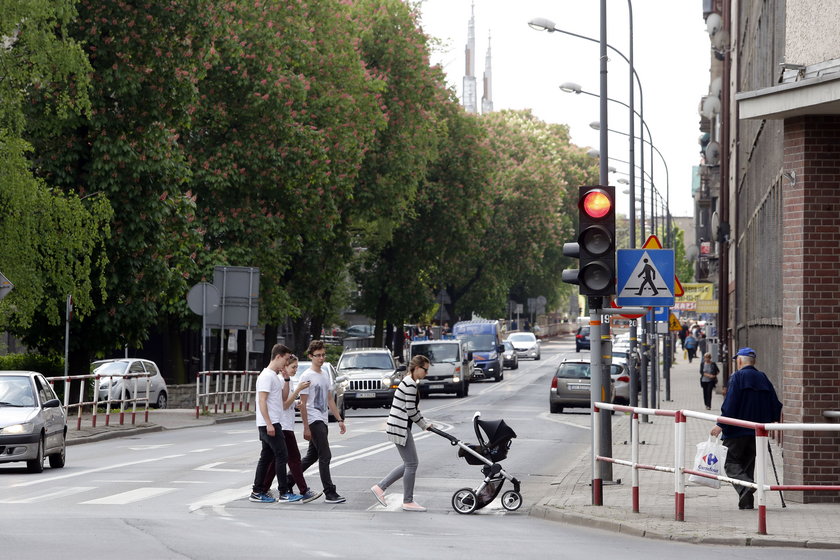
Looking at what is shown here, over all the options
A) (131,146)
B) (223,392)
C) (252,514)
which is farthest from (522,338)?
(252,514)

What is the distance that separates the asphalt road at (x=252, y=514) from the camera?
456 inches

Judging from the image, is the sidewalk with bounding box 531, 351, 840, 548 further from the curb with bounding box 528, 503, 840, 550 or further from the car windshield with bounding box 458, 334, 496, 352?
the car windshield with bounding box 458, 334, 496, 352

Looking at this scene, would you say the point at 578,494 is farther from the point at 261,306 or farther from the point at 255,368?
the point at 255,368

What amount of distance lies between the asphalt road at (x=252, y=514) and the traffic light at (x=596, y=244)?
7.84 ft

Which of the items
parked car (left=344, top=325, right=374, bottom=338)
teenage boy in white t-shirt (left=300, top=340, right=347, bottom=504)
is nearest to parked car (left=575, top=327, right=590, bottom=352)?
parked car (left=344, top=325, right=374, bottom=338)

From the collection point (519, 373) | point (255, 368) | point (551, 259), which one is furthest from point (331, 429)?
point (551, 259)

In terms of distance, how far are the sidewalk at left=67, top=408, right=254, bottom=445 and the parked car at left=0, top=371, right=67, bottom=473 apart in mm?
5813

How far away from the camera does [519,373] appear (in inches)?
2844

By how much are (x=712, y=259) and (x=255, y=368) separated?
85.2 ft

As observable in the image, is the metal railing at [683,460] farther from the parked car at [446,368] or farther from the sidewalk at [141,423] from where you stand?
the parked car at [446,368]

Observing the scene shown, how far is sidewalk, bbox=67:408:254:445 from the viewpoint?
2823 centimetres

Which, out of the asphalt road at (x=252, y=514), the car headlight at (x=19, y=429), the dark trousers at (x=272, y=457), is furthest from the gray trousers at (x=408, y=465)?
the car headlight at (x=19, y=429)

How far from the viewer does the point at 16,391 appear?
814 inches

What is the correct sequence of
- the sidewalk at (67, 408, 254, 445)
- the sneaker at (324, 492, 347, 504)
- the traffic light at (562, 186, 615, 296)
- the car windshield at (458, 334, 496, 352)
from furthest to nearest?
the car windshield at (458, 334, 496, 352) → the sidewalk at (67, 408, 254, 445) → the sneaker at (324, 492, 347, 504) → the traffic light at (562, 186, 615, 296)
